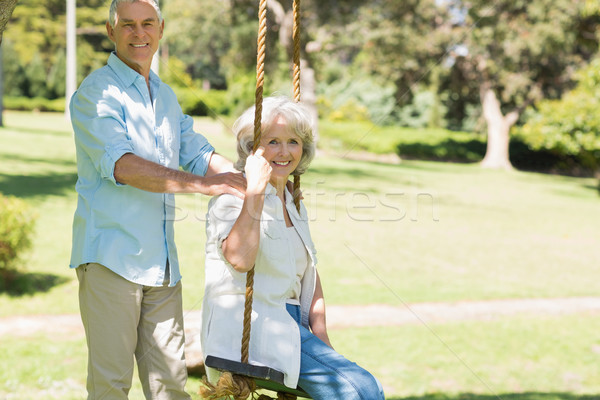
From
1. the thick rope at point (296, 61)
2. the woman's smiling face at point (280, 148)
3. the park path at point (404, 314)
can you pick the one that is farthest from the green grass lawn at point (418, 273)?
the woman's smiling face at point (280, 148)

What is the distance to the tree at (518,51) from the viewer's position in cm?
2455

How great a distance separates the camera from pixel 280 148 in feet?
8.52

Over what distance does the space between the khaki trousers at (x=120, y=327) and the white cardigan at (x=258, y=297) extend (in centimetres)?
37

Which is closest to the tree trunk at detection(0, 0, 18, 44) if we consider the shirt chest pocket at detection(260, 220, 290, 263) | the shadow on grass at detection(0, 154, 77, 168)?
the shirt chest pocket at detection(260, 220, 290, 263)

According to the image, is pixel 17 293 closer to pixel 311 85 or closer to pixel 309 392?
pixel 309 392

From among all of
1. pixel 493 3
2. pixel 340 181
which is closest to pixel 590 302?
pixel 340 181

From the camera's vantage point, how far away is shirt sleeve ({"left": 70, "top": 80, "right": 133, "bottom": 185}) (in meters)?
2.50

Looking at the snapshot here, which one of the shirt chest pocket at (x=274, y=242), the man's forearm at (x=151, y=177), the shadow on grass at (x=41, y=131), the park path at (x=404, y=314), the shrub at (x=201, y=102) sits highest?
the shrub at (x=201, y=102)

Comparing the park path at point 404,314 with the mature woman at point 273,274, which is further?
the park path at point 404,314

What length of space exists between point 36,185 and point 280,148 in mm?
11831

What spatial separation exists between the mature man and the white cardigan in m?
0.16

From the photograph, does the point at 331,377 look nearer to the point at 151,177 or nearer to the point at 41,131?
the point at 151,177

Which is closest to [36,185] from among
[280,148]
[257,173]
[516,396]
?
[516,396]

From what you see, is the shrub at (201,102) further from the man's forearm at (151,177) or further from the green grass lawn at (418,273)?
the man's forearm at (151,177)
